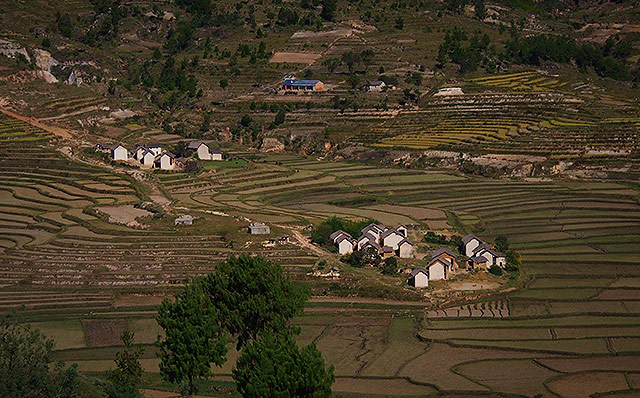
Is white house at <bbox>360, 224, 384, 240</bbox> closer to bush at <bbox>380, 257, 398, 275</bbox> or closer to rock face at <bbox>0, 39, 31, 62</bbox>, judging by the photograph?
bush at <bbox>380, 257, 398, 275</bbox>

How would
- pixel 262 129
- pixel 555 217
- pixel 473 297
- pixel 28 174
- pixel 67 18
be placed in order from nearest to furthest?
1. pixel 473 297
2. pixel 555 217
3. pixel 28 174
4. pixel 262 129
5. pixel 67 18

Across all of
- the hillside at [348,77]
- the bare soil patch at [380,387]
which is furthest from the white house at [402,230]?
the bare soil patch at [380,387]

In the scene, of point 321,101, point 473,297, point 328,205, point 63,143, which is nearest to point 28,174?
point 63,143

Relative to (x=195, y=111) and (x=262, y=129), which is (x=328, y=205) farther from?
(x=195, y=111)

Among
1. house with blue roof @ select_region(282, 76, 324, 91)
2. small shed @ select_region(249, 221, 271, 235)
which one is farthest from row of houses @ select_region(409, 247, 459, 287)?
house with blue roof @ select_region(282, 76, 324, 91)

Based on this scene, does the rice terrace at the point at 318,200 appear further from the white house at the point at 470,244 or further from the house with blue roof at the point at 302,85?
the house with blue roof at the point at 302,85

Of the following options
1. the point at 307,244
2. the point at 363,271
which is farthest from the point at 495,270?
the point at 307,244

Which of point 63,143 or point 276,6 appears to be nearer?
point 63,143

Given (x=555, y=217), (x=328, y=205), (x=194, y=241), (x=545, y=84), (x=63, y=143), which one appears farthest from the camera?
(x=545, y=84)
